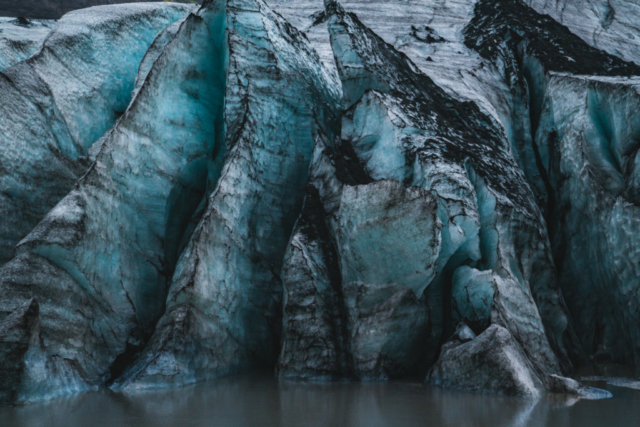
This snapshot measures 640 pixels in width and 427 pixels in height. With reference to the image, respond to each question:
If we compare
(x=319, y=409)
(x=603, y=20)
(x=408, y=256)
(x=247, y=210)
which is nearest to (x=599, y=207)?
(x=408, y=256)

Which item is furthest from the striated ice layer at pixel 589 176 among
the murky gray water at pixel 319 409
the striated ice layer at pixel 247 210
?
the striated ice layer at pixel 247 210

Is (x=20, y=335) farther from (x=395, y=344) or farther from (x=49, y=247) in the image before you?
(x=395, y=344)

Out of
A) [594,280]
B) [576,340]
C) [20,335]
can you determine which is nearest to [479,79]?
[594,280]

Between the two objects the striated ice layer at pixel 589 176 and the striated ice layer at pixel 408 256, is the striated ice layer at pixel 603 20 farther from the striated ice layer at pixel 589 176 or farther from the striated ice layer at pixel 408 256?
the striated ice layer at pixel 408 256

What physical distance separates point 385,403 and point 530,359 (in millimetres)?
2352

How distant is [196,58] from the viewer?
9.70 meters

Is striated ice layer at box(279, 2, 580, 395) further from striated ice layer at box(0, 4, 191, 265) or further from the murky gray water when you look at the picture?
striated ice layer at box(0, 4, 191, 265)

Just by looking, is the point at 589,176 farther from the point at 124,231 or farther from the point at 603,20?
the point at 603,20

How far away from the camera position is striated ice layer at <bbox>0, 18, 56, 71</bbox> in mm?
11891

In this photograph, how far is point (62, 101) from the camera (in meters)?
10.4

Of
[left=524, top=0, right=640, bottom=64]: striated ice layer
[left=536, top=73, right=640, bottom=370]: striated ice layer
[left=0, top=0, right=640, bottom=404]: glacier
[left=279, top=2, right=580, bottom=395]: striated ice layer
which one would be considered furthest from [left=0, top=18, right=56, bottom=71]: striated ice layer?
[left=524, top=0, right=640, bottom=64]: striated ice layer

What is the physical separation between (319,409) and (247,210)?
12.2ft

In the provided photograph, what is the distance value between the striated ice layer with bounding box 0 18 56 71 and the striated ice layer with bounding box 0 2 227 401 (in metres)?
3.45

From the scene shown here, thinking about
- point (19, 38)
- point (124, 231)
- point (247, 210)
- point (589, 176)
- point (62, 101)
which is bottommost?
point (124, 231)
